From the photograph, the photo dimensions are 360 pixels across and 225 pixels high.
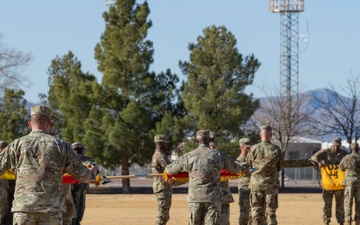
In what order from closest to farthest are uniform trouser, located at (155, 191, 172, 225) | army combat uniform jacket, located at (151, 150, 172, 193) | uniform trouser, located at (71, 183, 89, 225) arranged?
uniform trouser, located at (71, 183, 89, 225)
army combat uniform jacket, located at (151, 150, 172, 193)
uniform trouser, located at (155, 191, 172, 225)

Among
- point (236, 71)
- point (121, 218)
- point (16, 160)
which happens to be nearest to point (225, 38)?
point (236, 71)

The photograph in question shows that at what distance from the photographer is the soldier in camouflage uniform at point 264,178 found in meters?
19.8

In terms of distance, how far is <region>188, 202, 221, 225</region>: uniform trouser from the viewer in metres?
15.2

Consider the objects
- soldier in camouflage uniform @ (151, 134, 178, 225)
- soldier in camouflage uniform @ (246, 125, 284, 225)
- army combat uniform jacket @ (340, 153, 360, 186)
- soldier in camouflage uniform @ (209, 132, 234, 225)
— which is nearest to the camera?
soldier in camouflage uniform @ (209, 132, 234, 225)

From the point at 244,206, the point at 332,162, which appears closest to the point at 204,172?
the point at 244,206

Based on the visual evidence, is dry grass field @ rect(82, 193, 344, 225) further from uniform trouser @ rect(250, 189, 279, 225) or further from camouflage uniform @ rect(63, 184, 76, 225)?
camouflage uniform @ rect(63, 184, 76, 225)

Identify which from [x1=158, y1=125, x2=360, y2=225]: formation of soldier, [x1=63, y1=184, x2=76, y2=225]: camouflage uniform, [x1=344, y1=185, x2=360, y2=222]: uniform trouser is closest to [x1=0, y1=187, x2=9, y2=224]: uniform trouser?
[x1=63, y1=184, x2=76, y2=225]: camouflage uniform

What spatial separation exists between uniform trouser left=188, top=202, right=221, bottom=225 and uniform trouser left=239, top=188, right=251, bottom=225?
6115 millimetres

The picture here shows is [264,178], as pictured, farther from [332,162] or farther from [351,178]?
[332,162]

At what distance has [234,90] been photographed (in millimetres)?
53500

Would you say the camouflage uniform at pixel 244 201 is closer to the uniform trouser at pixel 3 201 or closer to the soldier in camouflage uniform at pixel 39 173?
the uniform trouser at pixel 3 201

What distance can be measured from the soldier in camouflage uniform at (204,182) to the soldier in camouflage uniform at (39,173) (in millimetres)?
3823

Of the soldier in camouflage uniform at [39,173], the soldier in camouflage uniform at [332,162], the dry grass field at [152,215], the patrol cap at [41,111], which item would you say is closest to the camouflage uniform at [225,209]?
the soldier in camouflage uniform at [332,162]

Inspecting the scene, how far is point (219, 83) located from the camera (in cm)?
5341
